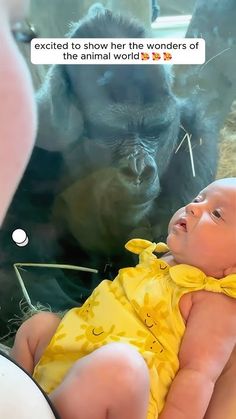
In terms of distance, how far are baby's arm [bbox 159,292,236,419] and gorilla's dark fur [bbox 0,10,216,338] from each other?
0.10m

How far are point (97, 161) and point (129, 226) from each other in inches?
2.9

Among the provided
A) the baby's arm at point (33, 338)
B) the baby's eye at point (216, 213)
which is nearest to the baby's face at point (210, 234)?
the baby's eye at point (216, 213)

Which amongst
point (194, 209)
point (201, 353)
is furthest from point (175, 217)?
point (201, 353)

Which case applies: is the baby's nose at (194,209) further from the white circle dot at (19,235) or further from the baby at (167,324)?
the white circle dot at (19,235)

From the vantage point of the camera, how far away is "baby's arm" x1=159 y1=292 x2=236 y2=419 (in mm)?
522

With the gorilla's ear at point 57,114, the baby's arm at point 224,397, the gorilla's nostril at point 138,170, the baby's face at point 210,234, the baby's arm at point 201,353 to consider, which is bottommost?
the baby's arm at point 224,397

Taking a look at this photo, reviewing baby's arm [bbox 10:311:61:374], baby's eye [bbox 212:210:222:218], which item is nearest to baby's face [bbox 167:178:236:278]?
baby's eye [bbox 212:210:222:218]

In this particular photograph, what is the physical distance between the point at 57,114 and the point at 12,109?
0.08 m

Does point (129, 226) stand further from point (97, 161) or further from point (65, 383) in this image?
point (65, 383)

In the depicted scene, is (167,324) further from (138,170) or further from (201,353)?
(138,170)

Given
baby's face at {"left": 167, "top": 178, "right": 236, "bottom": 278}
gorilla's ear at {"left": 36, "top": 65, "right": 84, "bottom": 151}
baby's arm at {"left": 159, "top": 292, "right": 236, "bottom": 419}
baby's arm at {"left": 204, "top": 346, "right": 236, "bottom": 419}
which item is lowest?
baby's arm at {"left": 204, "top": 346, "right": 236, "bottom": 419}

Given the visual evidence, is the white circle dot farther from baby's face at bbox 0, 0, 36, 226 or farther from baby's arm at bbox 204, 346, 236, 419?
baby's arm at bbox 204, 346, 236, 419

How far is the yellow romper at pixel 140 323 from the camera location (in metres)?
0.53

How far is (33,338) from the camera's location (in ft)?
1.86
